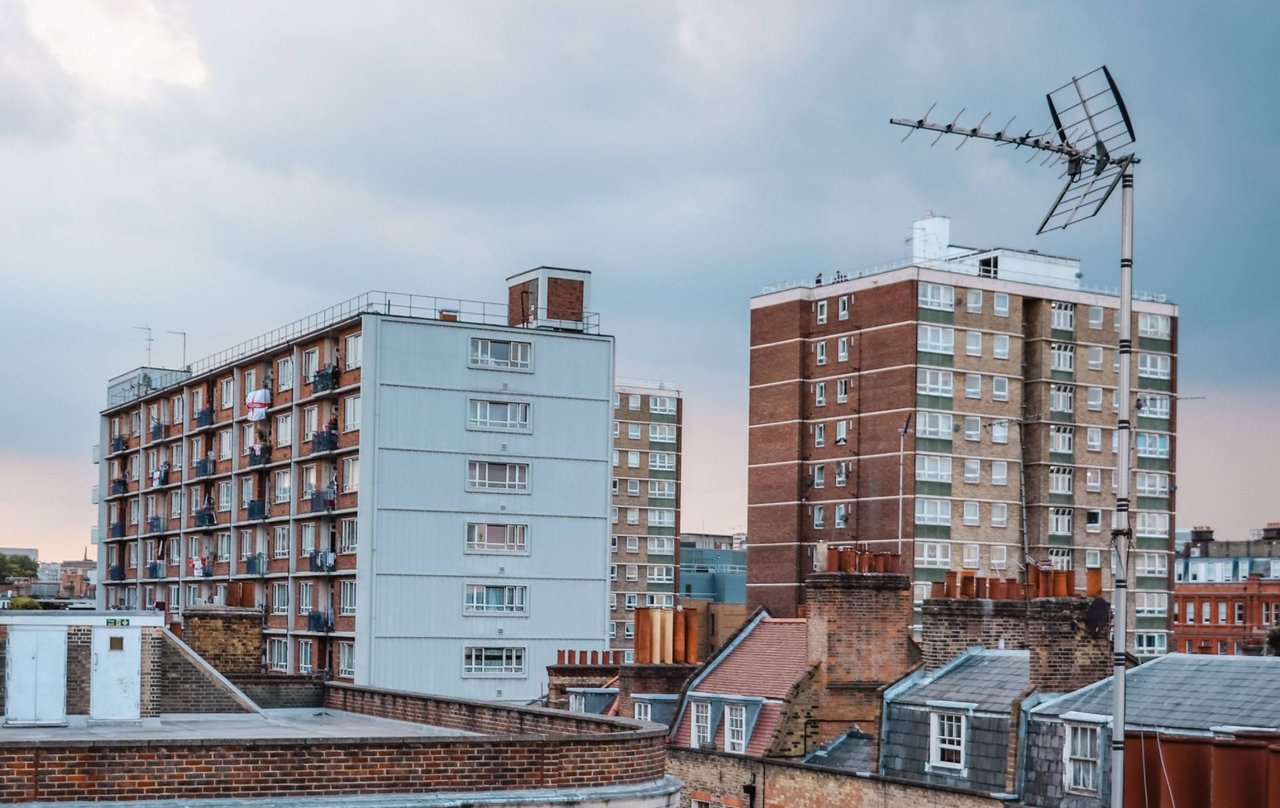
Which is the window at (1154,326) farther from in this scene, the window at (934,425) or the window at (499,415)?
the window at (499,415)

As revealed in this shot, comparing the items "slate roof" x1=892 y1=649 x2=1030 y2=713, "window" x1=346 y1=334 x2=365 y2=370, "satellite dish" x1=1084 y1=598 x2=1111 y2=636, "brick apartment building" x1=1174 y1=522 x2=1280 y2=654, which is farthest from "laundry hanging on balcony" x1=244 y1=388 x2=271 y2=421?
"brick apartment building" x1=1174 y1=522 x2=1280 y2=654

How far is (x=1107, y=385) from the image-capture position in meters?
109

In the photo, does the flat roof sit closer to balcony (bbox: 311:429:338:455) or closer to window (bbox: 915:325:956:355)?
balcony (bbox: 311:429:338:455)

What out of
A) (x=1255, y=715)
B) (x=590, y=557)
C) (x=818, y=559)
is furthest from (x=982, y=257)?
(x=1255, y=715)

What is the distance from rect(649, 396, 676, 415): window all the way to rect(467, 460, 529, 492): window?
71114mm

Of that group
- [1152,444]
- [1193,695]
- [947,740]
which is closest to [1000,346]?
[1152,444]

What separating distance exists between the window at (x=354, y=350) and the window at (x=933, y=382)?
38.5 metres

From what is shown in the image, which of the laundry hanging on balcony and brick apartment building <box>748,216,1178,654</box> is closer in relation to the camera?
the laundry hanging on balcony

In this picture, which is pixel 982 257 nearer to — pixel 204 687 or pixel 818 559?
pixel 818 559

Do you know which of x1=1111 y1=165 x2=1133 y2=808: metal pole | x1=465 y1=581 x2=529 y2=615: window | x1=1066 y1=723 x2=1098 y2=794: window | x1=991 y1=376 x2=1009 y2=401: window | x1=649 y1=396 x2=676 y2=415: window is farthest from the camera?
x1=649 y1=396 x2=676 y2=415: window

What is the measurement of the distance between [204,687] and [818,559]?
16.4 meters

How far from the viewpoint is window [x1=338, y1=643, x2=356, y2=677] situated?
7439cm

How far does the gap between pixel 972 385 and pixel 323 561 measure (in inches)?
1773

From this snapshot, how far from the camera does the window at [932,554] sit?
100 meters
